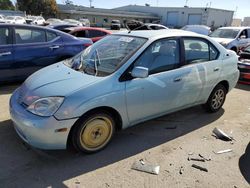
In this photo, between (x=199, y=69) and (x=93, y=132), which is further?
(x=199, y=69)

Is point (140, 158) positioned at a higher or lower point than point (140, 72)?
lower

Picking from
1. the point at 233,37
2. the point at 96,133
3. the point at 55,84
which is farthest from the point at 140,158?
the point at 233,37

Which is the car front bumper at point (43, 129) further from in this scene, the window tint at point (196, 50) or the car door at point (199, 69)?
the window tint at point (196, 50)

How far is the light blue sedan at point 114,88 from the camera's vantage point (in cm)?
295

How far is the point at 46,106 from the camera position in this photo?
9.67 feet

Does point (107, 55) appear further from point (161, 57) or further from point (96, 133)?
point (96, 133)

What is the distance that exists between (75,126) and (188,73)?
2019 mm

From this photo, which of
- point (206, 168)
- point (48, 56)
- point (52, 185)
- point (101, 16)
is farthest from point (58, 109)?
point (101, 16)

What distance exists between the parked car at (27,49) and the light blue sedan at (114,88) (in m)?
2.23

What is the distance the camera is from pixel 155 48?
12.1 feet

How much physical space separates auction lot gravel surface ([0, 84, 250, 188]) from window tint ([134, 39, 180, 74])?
1078 mm

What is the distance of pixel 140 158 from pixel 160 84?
1.11m

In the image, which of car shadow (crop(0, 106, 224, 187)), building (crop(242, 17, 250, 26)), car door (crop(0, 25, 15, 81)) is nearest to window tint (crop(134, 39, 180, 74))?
car shadow (crop(0, 106, 224, 187))

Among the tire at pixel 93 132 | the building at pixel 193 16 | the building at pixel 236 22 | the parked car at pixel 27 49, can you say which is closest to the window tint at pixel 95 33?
the parked car at pixel 27 49
